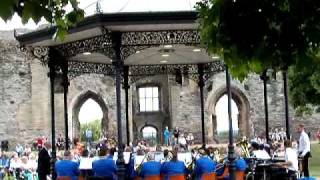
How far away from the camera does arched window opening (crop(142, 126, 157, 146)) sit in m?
41.7

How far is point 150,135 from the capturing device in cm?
4303

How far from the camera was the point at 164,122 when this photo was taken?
144ft

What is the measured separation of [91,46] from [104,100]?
2680cm

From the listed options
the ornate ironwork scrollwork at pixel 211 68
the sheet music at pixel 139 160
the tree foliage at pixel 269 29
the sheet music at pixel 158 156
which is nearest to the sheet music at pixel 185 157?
the sheet music at pixel 158 156

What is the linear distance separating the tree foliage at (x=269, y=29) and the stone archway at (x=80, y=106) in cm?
3600

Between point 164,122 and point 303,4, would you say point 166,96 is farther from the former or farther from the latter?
point 303,4

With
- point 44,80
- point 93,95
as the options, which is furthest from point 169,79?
point 44,80

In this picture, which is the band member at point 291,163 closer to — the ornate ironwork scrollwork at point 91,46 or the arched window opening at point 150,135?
the ornate ironwork scrollwork at point 91,46

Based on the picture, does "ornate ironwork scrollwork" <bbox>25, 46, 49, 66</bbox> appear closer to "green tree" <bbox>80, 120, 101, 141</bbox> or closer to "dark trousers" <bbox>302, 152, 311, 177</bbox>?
"dark trousers" <bbox>302, 152, 311, 177</bbox>

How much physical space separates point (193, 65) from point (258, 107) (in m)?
22.4

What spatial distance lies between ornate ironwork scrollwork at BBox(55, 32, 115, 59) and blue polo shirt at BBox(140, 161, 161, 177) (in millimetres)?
2329

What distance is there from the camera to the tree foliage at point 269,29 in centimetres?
469

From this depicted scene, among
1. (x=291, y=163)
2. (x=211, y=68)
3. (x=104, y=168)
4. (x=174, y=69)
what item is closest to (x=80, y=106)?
(x=174, y=69)

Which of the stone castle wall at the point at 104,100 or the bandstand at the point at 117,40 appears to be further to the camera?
the stone castle wall at the point at 104,100
